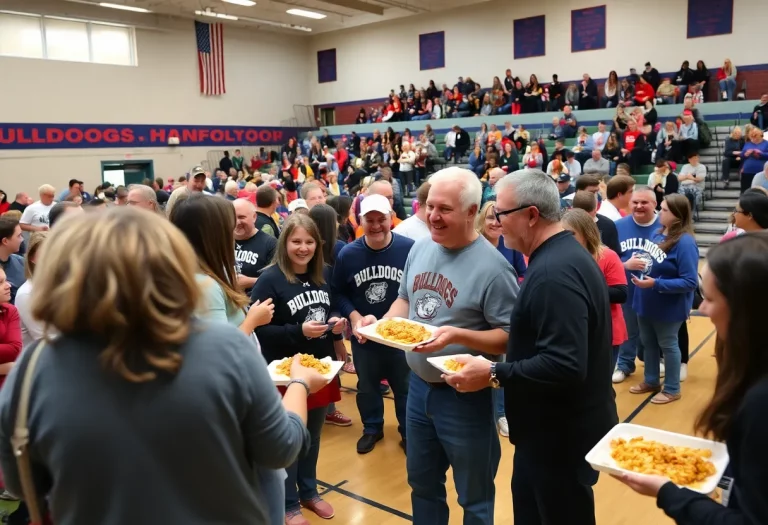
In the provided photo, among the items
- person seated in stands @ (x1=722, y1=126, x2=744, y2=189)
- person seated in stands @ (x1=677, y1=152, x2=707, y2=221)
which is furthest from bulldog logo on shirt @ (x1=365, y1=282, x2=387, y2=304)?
person seated in stands @ (x1=722, y1=126, x2=744, y2=189)

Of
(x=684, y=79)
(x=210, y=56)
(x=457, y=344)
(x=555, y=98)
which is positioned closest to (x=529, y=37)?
(x=555, y=98)

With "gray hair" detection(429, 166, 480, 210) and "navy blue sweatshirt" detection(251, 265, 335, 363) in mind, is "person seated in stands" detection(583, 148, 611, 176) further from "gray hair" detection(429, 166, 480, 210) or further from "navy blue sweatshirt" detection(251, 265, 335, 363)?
"gray hair" detection(429, 166, 480, 210)

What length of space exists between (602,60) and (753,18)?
3941mm

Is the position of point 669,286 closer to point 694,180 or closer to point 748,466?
point 748,466

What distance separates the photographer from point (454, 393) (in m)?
2.48

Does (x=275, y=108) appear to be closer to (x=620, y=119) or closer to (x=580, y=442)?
(x=620, y=119)

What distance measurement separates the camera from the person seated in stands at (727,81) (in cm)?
1521

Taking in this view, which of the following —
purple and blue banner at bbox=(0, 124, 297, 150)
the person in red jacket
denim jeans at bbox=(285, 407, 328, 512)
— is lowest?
denim jeans at bbox=(285, 407, 328, 512)

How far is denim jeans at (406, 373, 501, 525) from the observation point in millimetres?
2451

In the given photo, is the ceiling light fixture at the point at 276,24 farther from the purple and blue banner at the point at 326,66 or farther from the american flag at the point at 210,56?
the american flag at the point at 210,56

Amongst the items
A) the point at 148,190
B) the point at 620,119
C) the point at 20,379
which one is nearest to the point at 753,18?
the point at 620,119

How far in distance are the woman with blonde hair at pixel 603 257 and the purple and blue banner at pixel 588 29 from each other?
633 inches

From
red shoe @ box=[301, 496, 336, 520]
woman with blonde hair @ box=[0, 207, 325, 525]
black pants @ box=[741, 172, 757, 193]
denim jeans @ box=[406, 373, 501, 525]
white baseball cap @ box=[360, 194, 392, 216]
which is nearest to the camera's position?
woman with blonde hair @ box=[0, 207, 325, 525]

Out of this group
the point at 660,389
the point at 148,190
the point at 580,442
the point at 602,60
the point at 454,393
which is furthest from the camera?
the point at 602,60
